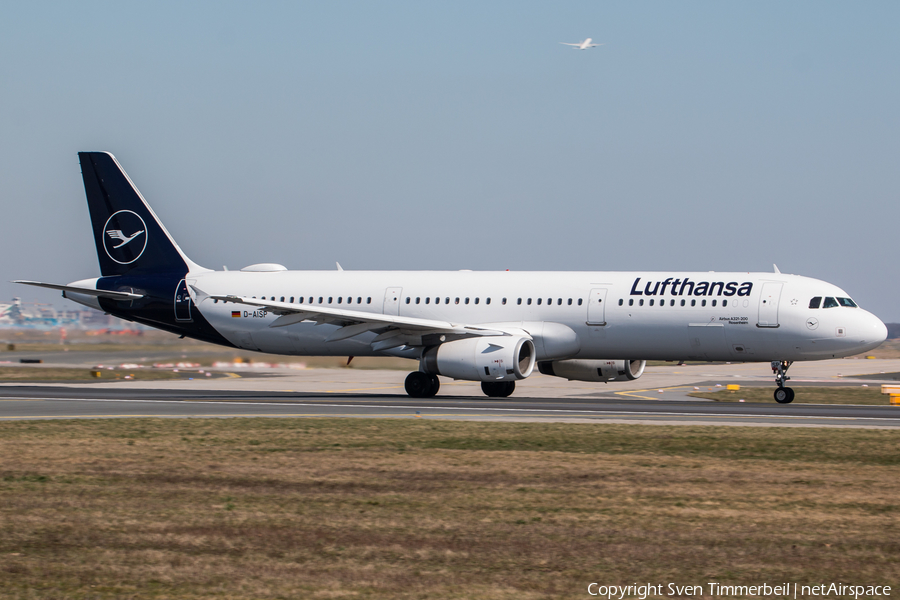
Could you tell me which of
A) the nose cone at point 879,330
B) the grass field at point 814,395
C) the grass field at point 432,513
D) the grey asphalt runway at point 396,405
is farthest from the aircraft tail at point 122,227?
the nose cone at point 879,330

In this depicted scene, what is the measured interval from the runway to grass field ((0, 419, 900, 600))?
183 inches

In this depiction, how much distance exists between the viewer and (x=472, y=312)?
35.0 metres

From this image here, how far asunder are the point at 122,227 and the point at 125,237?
1.52ft

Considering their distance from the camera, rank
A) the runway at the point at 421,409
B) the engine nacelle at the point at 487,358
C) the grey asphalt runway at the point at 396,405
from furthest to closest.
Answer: the engine nacelle at the point at 487,358, the grey asphalt runway at the point at 396,405, the runway at the point at 421,409

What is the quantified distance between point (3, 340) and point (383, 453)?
138 ft

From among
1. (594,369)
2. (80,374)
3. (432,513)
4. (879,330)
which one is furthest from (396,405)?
(80,374)

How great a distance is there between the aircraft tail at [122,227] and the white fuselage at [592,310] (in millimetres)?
1640

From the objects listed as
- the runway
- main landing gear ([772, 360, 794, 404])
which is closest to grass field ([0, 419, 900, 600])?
the runway

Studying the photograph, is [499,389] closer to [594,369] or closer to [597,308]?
[594,369]

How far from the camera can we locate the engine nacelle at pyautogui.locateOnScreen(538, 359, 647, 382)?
35.6m

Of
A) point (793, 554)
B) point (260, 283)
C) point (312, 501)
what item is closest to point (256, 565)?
point (312, 501)

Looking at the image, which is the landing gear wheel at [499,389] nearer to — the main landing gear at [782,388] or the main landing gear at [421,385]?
the main landing gear at [421,385]

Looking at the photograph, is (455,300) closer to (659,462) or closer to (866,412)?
(866,412)

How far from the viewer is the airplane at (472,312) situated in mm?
31234
